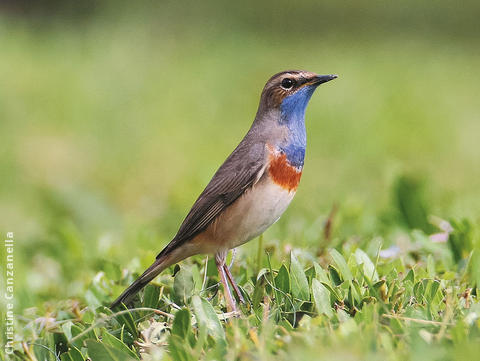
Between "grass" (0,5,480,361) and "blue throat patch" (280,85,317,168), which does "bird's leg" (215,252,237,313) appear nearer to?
"grass" (0,5,480,361)

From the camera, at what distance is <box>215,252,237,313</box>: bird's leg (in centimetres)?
377

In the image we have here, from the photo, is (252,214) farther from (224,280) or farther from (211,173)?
(211,173)

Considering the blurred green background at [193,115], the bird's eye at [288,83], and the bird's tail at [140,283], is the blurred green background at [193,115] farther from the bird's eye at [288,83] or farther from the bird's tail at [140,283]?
the bird's eye at [288,83]

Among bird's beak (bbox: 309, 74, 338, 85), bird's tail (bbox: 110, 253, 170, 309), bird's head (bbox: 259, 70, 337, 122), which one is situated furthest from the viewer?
bird's head (bbox: 259, 70, 337, 122)

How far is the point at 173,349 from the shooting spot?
317cm

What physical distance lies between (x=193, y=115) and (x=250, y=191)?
621cm

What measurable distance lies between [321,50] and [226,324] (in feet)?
34.1

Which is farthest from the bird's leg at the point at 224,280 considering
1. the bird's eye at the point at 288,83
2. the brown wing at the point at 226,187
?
the bird's eye at the point at 288,83

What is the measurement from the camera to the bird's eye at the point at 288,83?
4.46 metres

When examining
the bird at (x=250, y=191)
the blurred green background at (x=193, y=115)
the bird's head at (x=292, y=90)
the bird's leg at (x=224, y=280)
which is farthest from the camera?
the blurred green background at (x=193, y=115)

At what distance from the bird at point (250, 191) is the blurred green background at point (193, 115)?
74cm

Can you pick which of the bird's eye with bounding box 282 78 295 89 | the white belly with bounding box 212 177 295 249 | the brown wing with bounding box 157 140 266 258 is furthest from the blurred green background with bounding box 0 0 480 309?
the bird's eye with bounding box 282 78 295 89

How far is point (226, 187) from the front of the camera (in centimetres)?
432

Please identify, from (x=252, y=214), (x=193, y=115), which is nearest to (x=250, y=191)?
(x=252, y=214)
